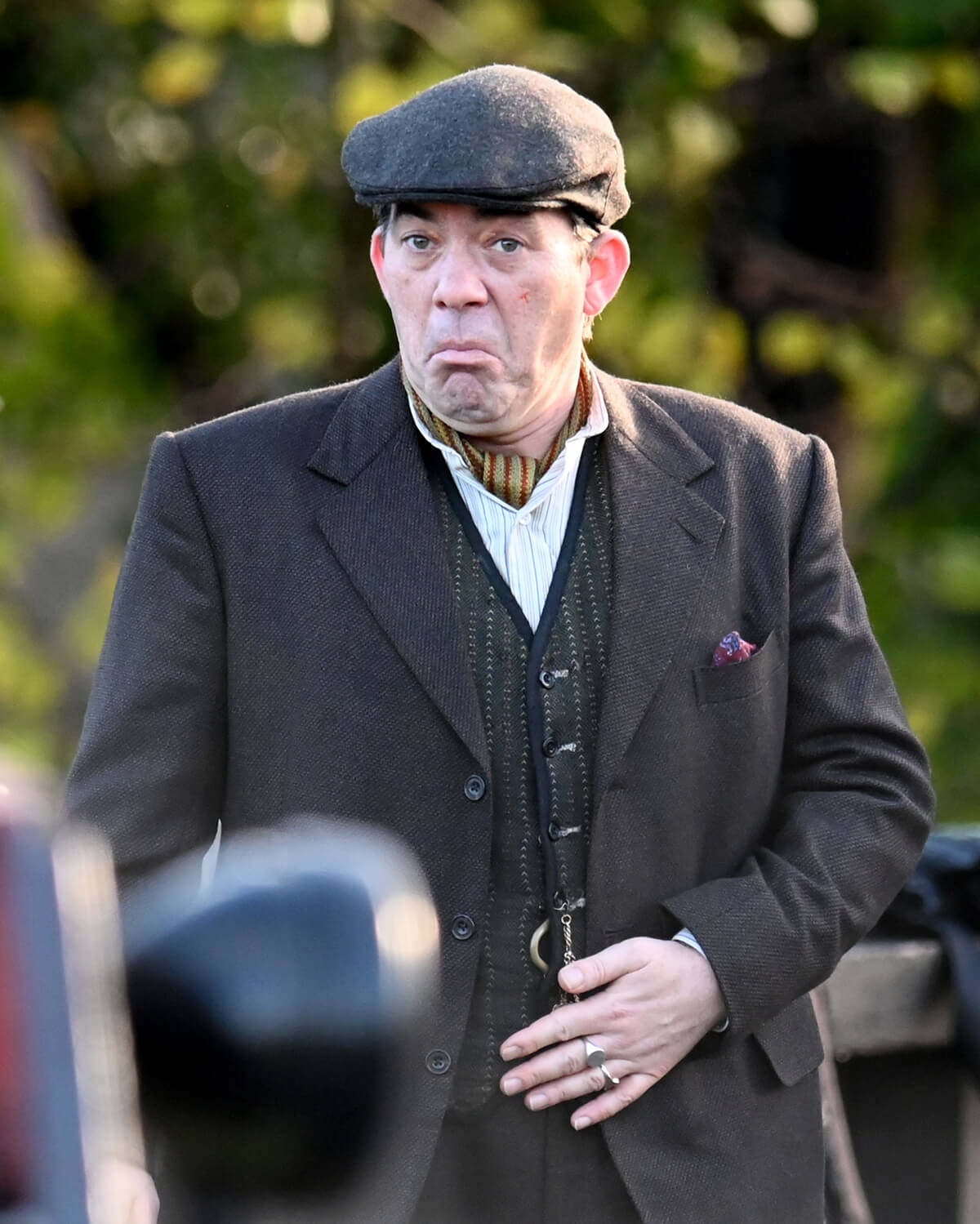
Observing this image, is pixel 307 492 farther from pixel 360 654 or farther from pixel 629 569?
pixel 629 569

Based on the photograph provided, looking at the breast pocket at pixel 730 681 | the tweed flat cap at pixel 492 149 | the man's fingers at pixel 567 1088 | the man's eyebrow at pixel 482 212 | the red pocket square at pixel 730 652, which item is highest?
the tweed flat cap at pixel 492 149

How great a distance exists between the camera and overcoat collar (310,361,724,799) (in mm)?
2303

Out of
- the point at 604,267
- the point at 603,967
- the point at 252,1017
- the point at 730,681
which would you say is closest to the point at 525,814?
the point at 603,967

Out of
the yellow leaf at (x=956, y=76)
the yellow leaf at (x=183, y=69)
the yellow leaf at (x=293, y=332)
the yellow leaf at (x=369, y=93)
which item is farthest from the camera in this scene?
the yellow leaf at (x=293, y=332)

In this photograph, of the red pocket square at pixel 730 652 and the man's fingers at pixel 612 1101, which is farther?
the red pocket square at pixel 730 652

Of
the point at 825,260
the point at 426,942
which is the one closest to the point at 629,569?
the point at 426,942

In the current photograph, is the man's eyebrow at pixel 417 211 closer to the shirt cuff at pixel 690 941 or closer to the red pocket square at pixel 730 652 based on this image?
the red pocket square at pixel 730 652

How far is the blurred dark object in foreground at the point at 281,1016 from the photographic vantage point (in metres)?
1.23

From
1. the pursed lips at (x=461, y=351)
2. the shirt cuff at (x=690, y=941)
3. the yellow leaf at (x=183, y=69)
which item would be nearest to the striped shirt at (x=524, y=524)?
the pursed lips at (x=461, y=351)

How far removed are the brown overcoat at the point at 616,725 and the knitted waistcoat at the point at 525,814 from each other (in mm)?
36

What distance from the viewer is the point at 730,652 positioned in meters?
2.41

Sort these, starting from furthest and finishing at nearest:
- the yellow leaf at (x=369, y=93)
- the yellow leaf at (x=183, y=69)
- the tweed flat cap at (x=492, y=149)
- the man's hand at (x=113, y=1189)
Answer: the yellow leaf at (x=183, y=69) < the yellow leaf at (x=369, y=93) < the tweed flat cap at (x=492, y=149) < the man's hand at (x=113, y=1189)

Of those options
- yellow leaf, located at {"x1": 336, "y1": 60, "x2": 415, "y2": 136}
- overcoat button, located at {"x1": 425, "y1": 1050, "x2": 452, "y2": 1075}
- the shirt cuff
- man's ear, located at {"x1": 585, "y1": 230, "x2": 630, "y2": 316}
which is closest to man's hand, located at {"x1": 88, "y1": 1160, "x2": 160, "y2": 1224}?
overcoat button, located at {"x1": 425, "y1": 1050, "x2": 452, "y2": 1075}

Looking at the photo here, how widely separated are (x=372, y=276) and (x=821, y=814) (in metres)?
3.75
